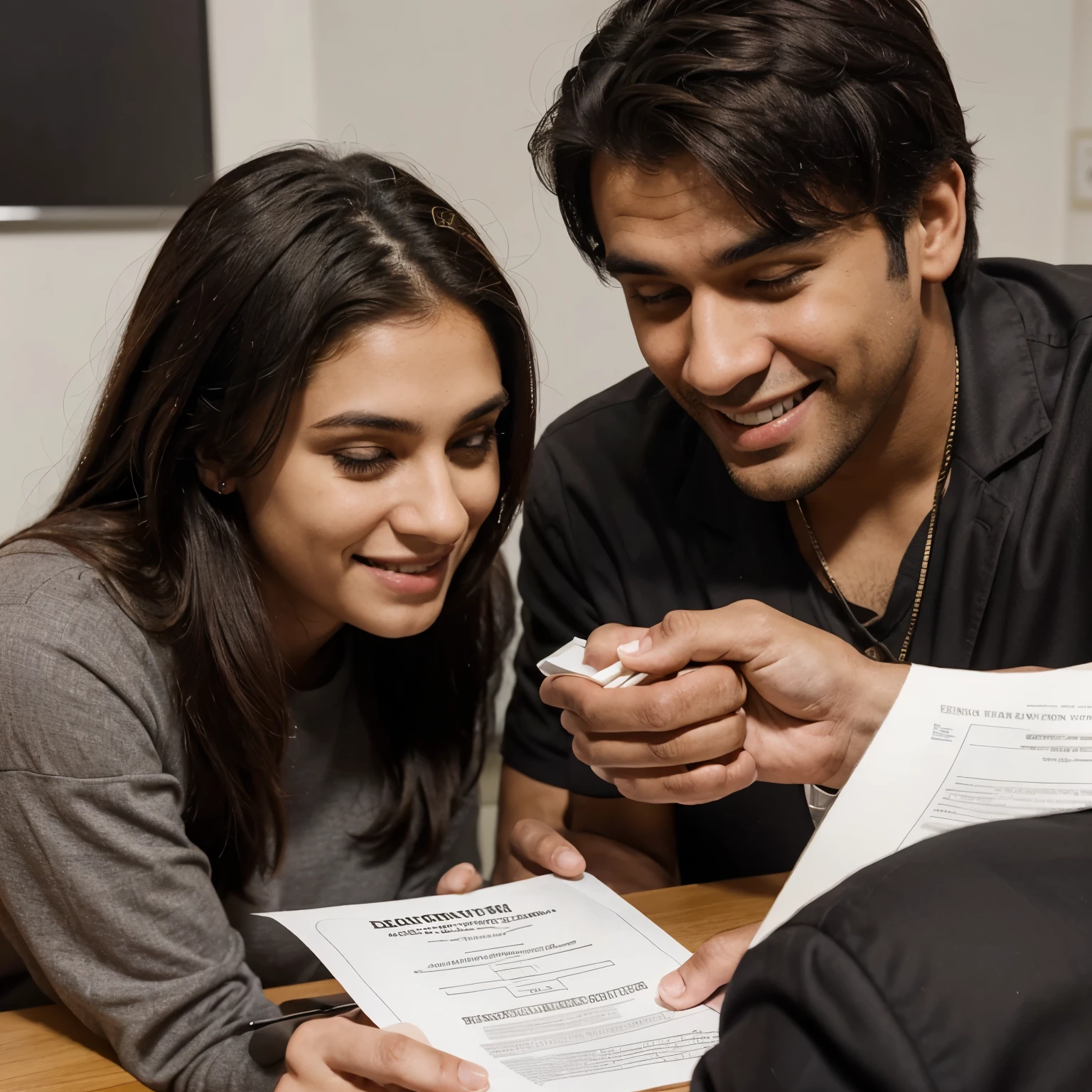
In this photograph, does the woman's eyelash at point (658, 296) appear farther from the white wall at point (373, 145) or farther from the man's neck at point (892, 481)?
the white wall at point (373, 145)

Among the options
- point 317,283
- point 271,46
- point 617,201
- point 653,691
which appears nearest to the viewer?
point 653,691

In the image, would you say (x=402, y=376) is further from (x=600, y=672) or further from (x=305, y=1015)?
(x=305, y=1015)

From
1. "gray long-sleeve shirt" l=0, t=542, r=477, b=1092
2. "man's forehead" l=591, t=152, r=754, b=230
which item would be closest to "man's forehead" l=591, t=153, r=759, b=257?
"man's forehead" l=591, t=152, r=754, b=230

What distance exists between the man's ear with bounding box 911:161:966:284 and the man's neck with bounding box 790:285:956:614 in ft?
0.21

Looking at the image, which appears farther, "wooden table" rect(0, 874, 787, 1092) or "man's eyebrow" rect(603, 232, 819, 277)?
"man's eyebrow" rect(603, 232, 819, 277)

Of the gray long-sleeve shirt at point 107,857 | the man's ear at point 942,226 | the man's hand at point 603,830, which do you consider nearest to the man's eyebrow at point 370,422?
the gray long-sleeve shirt at point 107,857

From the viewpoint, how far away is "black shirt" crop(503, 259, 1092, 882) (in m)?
1.31

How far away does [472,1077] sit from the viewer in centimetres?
81

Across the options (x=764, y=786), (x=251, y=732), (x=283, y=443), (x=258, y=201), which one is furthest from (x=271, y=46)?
(x=764, y=786)

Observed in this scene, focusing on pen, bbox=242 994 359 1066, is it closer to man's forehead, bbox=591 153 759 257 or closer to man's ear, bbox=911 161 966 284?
man's forehead, bbox=591 153 759 257

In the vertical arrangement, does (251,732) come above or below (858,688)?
below

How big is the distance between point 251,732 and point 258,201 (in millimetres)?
503

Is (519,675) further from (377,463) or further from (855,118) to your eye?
(855,118)

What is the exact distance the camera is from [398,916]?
100cm
